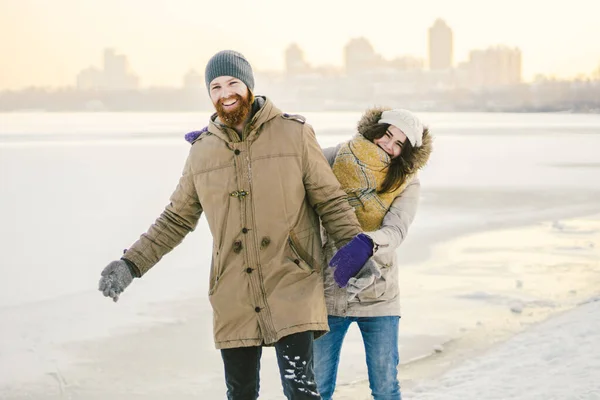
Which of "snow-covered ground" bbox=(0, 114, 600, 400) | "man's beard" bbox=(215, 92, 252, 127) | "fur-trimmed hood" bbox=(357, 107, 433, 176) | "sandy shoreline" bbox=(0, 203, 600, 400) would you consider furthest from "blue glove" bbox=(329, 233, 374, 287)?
"sandy shoreline" bbox=(0, 203, 600, 400)

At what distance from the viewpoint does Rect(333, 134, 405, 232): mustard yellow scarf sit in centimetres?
261

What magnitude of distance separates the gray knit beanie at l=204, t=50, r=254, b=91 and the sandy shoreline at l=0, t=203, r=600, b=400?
228cm

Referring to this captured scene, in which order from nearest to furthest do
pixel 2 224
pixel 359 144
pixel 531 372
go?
pixel 359 144 → pixel 531 372 → pixel 2 224

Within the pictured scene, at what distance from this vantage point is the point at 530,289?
631 cm

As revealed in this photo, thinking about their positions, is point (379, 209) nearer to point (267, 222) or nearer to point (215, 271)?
point (267, 222)

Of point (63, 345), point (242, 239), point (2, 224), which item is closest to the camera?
point (242, 239)

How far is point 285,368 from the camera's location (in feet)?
7.77

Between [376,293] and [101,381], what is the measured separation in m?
2.34

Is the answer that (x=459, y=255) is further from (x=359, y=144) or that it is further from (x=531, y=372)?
(x=359, y=144)

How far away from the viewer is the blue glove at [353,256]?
238 centimetres

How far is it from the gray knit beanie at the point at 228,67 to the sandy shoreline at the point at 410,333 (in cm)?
228

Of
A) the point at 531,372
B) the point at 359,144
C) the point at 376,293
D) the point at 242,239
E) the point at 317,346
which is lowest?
the point at 531,372

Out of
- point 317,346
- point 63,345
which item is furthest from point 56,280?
point 317,346

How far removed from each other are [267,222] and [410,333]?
3.10 meters
